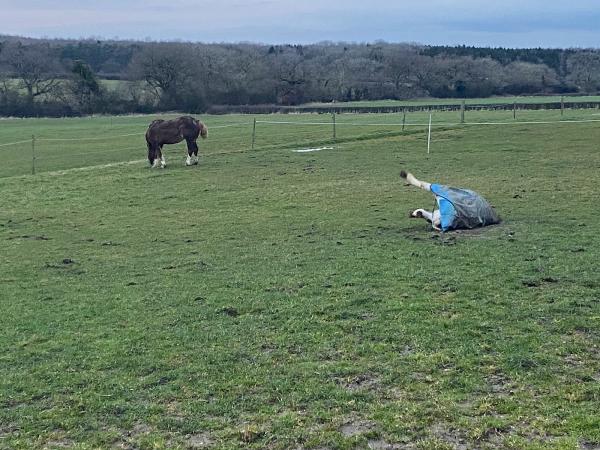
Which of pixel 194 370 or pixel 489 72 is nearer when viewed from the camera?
pixel 194 370

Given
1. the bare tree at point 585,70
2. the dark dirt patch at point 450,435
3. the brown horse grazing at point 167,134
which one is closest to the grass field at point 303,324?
the dark dirt patch at point 450,435

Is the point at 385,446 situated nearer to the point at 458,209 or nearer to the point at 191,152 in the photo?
the point at 458,209

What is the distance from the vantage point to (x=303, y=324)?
695cm

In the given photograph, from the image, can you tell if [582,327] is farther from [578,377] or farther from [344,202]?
[344,202]

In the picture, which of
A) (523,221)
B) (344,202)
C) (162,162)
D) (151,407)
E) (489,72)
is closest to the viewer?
(151,407)

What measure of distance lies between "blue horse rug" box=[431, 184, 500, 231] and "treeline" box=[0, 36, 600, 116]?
66.0 meters

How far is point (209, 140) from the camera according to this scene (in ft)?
112

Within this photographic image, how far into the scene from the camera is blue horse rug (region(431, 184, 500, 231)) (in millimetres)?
11398

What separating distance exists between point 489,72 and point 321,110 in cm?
4144

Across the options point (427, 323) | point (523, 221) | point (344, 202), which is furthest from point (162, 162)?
point (427, 323)

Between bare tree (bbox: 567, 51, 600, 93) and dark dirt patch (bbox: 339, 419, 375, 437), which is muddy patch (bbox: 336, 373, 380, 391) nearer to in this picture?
dark dirt patch (bbox: 339, 419, 375, 437)

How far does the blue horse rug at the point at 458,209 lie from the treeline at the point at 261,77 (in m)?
66.0

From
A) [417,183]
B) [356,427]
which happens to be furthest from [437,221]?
[356,427]

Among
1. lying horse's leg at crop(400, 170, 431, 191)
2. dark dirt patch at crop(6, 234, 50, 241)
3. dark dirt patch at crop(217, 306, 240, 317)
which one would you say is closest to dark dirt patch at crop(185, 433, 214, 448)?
dark dirt patch at crop(217, 306, 240, 317)
